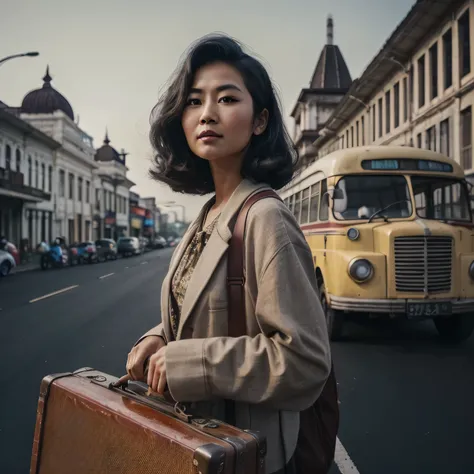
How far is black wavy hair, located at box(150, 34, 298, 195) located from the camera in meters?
1.59

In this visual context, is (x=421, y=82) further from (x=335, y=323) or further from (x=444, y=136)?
(x=335, y=323)

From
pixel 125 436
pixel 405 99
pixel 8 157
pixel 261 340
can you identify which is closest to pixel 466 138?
pixel 405 99

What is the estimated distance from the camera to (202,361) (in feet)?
4.32

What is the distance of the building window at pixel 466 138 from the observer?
19.5 m

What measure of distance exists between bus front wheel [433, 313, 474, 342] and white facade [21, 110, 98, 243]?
43208 millimetres

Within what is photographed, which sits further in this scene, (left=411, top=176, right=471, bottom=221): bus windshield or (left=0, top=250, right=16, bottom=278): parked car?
(left=0, top=250, right=16, bottom=278): parked car

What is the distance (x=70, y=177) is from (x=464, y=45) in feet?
135

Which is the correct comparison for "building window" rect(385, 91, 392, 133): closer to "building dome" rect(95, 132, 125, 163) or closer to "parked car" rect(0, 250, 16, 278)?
"parked car" rect(0, 250, 16, 278)

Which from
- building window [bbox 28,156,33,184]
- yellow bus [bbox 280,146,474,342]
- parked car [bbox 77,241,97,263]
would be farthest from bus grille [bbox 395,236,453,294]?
building window [bbox 28,156,33,184]

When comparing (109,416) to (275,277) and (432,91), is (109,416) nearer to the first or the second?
(275,277)

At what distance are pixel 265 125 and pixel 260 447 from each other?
97 cm

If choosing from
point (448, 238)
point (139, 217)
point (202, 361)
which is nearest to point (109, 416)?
point (202, 361)

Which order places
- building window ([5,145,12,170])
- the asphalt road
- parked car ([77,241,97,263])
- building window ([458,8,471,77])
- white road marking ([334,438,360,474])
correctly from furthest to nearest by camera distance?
building window ([5,145,12,170]) → parked car ([77,241,97,263]) → building window ([458,8,471,77]) → the asphalt road → white road marking ([334,438,360,474])

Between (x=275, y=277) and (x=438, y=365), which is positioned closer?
(x=275, y=277)
